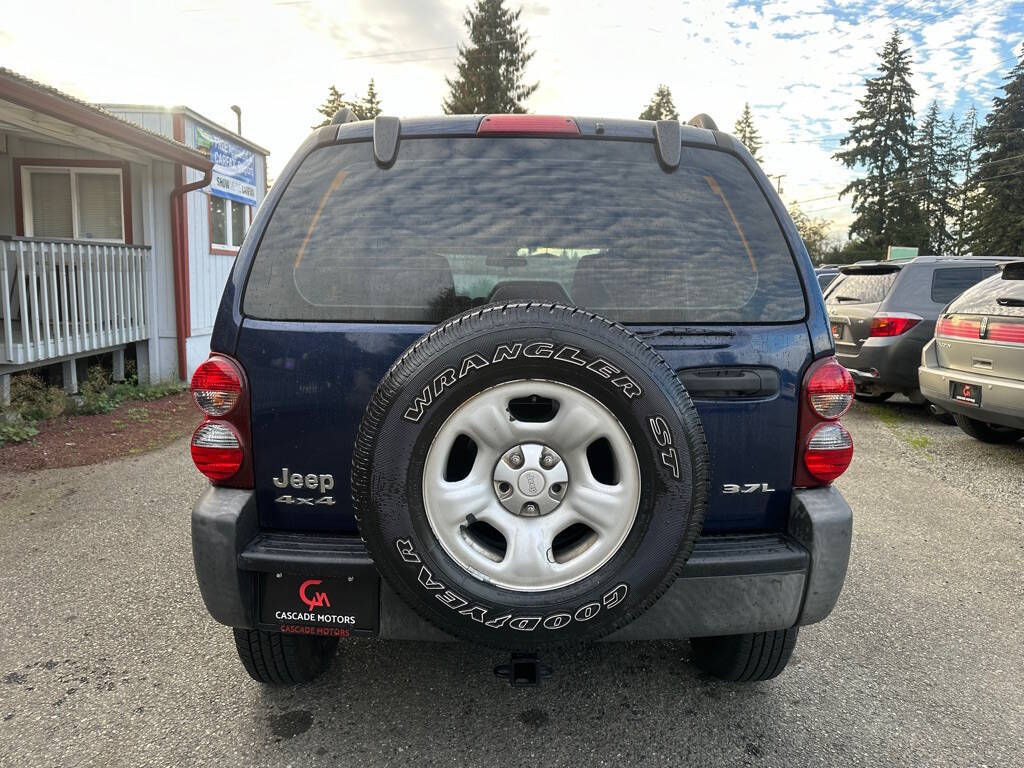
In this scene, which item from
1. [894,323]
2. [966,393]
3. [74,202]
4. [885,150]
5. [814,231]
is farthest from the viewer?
[814,231]

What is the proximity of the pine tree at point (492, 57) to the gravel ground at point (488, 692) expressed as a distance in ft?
151

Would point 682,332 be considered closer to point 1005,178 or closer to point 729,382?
point 729,382

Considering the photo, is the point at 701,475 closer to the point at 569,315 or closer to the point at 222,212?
the point at 569,315

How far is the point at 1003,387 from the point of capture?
227 inches

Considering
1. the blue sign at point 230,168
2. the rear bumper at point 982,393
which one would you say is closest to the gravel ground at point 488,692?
the rear bumper at point 982,393

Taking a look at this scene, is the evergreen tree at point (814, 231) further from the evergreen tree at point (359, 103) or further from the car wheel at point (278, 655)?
the car wheel at point (278, 655)

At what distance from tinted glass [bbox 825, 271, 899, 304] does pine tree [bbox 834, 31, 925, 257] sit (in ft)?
156

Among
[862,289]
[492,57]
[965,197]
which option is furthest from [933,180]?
[862,289]

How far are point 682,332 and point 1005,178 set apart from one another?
51.2 m

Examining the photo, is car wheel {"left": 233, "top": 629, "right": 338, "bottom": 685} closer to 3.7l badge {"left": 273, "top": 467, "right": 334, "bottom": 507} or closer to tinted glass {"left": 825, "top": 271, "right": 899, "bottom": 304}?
3.7l badge {"left": 273, "top": 467, "right": 334, "bottom": 507}

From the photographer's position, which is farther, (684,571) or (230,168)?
(230,168)

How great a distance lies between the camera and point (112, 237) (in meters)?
10.7

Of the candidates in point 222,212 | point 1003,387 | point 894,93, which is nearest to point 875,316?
point 1003,387

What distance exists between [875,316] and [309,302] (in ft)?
24.8
